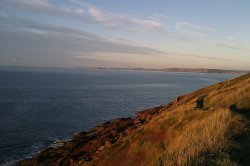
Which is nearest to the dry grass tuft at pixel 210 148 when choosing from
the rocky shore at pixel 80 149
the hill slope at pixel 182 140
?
the hill slope at pixel 182 140

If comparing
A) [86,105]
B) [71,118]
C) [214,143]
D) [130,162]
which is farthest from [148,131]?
[86,105]

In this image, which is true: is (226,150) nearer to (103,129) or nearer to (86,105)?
(103,129)

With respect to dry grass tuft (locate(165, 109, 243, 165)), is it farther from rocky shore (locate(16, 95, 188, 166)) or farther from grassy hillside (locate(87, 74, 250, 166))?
rocky shore (locate(16, 95, 188, 166))

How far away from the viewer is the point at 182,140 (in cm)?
1292

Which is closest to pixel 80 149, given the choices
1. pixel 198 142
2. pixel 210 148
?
pixel 198 142

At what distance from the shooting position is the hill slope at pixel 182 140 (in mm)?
9270

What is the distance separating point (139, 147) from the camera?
1034 inches

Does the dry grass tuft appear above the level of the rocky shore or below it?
above

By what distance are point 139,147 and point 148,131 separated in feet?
11.2

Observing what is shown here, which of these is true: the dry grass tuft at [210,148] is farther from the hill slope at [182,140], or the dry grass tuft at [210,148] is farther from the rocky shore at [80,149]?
the rocky shore at [80,149]

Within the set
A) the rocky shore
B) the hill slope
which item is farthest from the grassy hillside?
the rocky shore

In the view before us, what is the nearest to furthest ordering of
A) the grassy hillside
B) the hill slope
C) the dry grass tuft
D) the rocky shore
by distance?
the dry grass tuft → the grassy hillside → the hill slope → the rocky shore

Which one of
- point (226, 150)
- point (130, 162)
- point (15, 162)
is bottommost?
point (15, 162)

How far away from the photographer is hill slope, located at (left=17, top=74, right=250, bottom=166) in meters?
9.27
